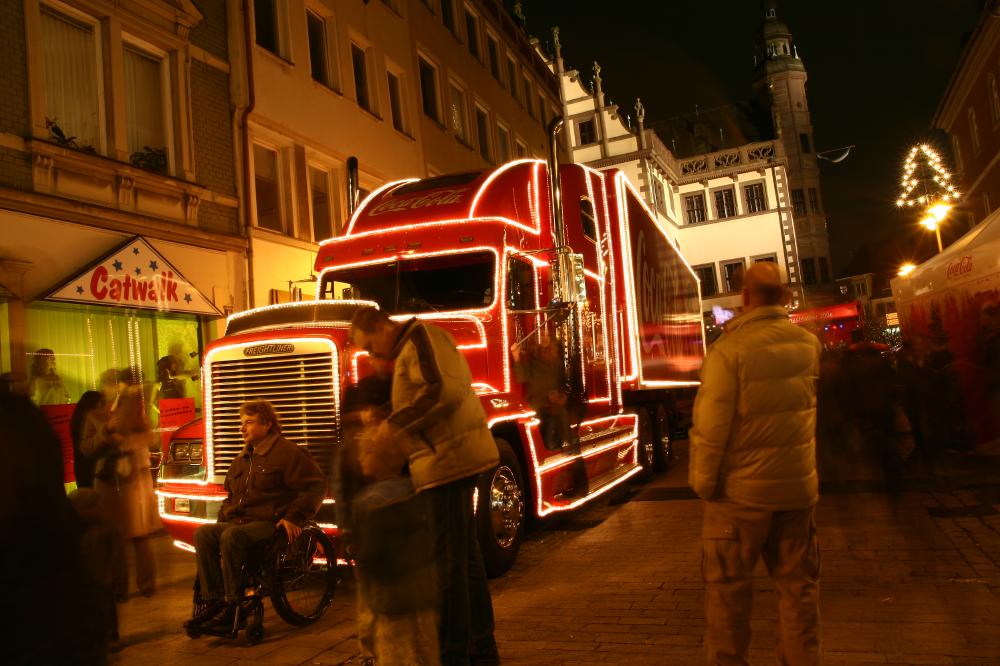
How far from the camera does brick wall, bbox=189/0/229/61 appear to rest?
13.3m

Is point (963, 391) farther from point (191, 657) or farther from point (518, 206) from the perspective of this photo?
point (191, 657)

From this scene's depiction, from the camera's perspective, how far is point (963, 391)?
411 inches

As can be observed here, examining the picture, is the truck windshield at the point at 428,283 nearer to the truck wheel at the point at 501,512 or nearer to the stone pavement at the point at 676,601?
the truck wheel at the point at 501,512

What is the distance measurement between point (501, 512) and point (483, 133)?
20405mm

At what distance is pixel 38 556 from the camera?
233 cm

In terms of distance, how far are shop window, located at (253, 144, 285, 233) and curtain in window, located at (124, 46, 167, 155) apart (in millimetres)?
2189

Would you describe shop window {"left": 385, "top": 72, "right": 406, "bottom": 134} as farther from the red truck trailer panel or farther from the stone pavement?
the stone pavement

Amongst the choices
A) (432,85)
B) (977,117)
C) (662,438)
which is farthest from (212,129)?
(977,117)

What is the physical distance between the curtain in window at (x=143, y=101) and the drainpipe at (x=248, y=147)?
5.08ft

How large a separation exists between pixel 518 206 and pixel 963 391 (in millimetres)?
6594

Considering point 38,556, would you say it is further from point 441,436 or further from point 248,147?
point 248,147

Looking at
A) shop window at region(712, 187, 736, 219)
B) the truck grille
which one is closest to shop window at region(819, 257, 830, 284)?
shop window at region(712, 187, 736, 219)

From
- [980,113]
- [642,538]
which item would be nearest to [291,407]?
[642,538]

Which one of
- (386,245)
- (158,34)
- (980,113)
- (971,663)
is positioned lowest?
(971,663)
